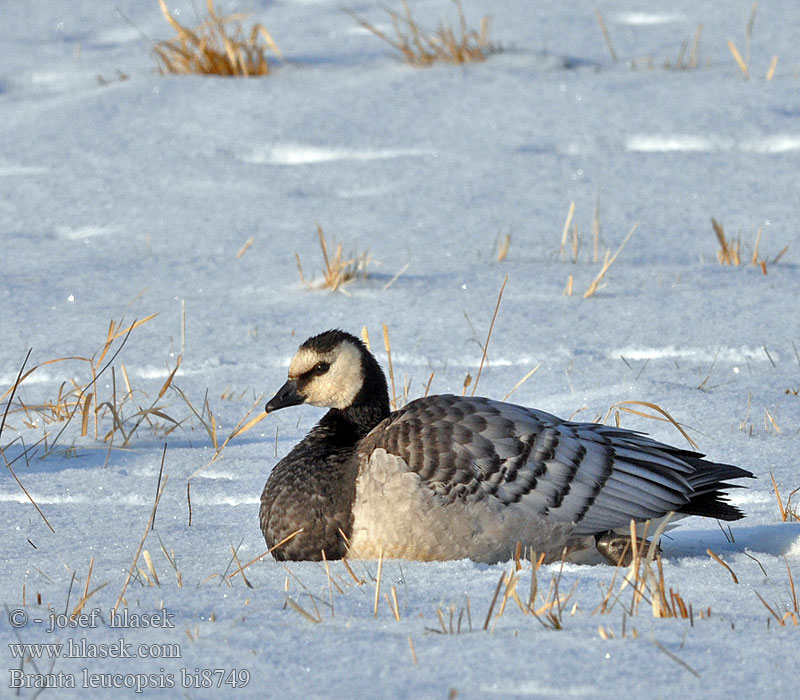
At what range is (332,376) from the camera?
14.2ft

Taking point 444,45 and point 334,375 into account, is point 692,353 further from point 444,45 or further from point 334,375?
point 444,45

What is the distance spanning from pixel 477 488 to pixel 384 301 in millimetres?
2963

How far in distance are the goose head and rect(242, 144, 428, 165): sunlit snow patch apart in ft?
15.0

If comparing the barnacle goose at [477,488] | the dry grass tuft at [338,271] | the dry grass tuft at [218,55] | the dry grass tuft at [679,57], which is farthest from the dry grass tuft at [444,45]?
the barnacle goose at [477,488]

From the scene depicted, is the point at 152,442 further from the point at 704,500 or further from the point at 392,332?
the point at 704,500

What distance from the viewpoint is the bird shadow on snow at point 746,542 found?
3734 mm

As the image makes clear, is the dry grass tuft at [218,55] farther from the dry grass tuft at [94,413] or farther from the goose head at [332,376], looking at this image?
the goose head at [332,376]

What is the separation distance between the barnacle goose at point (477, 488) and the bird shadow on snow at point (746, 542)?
3.6 inches

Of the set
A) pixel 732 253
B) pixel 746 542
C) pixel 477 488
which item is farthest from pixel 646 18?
pixel 477 488

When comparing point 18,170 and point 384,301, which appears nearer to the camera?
point 384,301

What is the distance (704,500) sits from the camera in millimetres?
3932

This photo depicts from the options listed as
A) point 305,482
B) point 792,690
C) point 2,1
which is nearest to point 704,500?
point 305,482

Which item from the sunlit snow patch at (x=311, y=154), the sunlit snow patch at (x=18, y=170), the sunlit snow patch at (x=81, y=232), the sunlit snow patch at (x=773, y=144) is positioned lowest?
the sunlit snow patch at (x=773, y=144)

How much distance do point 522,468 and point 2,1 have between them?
10.4 metres
